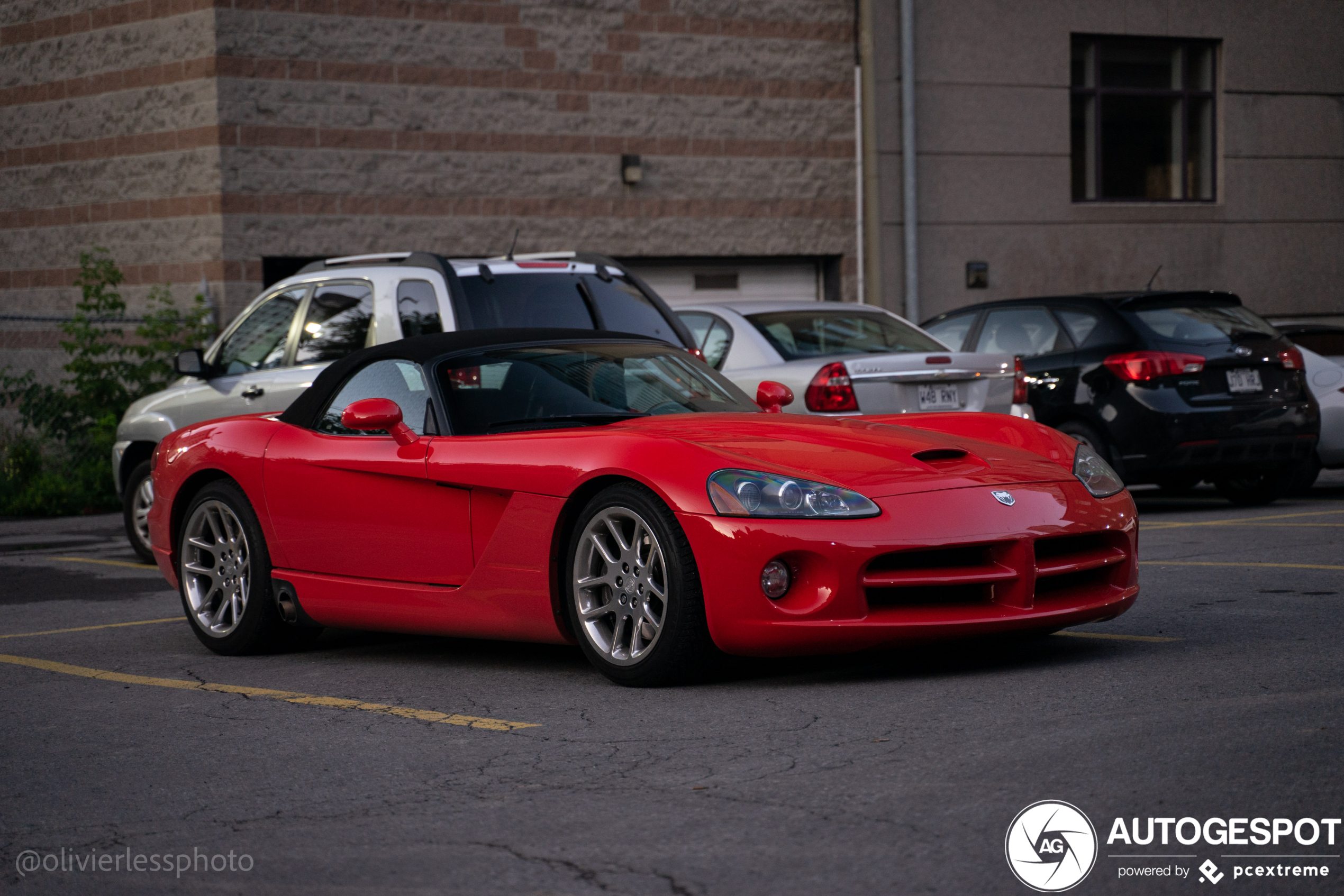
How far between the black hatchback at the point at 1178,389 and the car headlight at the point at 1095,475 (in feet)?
16.2

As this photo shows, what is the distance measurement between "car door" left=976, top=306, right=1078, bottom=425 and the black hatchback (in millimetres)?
11

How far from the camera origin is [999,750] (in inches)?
179

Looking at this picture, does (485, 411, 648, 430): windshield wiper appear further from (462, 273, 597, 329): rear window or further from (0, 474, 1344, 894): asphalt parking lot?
(462, 273, 597, 329): rear window

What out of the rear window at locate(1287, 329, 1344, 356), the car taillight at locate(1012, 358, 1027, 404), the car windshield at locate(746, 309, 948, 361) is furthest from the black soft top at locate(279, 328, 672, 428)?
the rear window at locate(1287, 329, 1344, 356)

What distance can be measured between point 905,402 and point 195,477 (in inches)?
180

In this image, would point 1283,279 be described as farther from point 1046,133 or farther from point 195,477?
point 195,477

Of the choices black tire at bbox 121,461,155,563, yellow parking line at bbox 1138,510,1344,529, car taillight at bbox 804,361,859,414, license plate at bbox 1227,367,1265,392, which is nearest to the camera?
car taillight at bbox 804,361,859,414

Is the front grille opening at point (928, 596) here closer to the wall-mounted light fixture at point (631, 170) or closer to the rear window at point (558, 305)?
the rear window at point (558, 305)

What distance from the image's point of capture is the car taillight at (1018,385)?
34.9 feet

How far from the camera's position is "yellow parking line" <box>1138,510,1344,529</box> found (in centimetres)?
1056

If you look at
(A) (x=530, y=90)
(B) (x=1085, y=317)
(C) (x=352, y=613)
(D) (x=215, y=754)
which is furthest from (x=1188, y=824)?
(A) (x=530, y=90)

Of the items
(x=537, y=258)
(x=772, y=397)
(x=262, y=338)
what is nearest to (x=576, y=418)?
(x=772, y=397)

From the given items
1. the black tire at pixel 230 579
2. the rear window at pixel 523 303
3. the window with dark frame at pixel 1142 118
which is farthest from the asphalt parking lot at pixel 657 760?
the window with dark frame at pixel 1142 118

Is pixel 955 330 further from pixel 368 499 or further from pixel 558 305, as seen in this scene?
pixel 368 499
